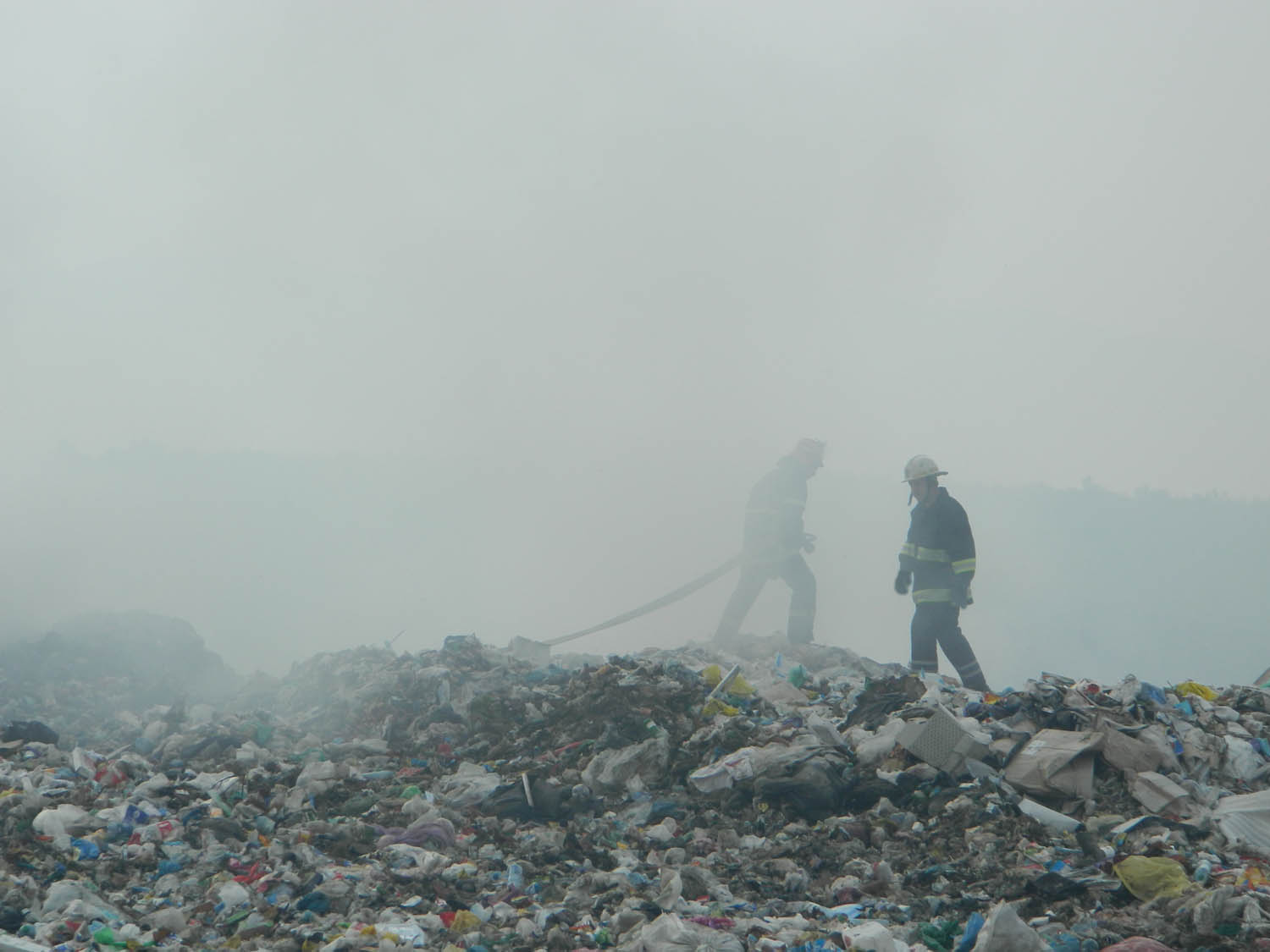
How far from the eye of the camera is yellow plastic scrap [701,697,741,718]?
6.50m

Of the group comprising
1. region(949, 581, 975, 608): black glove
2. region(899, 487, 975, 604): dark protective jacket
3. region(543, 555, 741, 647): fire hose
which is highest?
region(899, 487, 975, 604): dark protective jacket

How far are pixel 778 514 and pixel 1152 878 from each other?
23.7 ft

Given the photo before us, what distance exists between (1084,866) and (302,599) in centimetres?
1982

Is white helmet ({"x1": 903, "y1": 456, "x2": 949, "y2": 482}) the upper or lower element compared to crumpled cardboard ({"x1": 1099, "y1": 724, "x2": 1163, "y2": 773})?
upper

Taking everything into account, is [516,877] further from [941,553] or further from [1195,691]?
[941,553]

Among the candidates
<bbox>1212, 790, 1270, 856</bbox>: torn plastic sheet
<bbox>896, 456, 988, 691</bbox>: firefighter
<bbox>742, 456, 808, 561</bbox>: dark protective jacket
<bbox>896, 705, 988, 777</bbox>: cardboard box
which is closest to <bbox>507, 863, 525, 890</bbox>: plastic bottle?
<bbox>896, 705, 988, 777</bbox>: cardboard box

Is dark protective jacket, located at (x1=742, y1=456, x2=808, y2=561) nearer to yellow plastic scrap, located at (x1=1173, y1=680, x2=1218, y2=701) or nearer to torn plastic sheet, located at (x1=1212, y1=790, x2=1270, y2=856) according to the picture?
yellow plastic scrap, located at (x1=1173, y1=680, x2=1218, y2=701)

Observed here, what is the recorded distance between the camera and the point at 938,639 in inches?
313

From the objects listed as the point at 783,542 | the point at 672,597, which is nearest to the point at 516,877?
the point at 783,542

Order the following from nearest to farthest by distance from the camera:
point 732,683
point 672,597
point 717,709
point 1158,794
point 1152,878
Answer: point 1152,878, point 1158,794, point 717,709, point 732,683, point 672,597

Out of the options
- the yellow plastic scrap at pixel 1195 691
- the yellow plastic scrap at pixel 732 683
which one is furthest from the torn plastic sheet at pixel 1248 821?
the yellow plastic scrap at pixel 732 683

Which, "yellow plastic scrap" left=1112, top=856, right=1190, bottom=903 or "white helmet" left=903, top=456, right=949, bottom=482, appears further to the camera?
"white helmet" left=903, top=456, right=949, bottom=482

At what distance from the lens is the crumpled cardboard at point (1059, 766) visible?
4797mm

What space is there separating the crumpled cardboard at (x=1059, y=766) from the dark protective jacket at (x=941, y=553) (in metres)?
2.81
